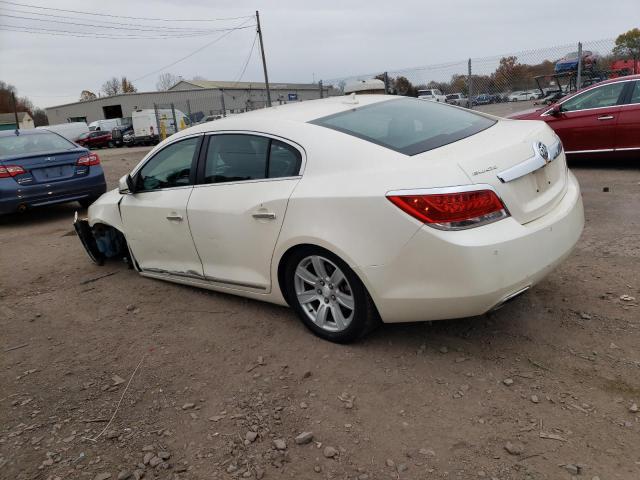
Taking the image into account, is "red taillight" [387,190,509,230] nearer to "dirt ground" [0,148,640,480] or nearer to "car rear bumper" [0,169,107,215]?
"dirt ground" [0,148,640,480]

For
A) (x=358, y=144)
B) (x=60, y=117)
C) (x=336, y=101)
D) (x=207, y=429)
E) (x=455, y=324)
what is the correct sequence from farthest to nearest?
(x=60, y=117)
(x=336, y=101)
(x=455, y=324)
(x=358, y=144)
(x=207, y=429)

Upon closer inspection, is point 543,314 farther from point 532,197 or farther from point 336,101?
point 336,101

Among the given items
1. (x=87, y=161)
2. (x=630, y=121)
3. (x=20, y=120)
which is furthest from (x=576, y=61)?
(x=20, y=120)

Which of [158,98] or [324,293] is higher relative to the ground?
[158,98]

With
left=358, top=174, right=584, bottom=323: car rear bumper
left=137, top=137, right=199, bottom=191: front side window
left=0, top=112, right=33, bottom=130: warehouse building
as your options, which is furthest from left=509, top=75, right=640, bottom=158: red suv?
left=0, top=112, right=33, bottom=130: warehouse building

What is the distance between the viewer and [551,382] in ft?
9.02

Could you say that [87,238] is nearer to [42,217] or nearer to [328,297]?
[328,297]

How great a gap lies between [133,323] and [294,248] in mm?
1609

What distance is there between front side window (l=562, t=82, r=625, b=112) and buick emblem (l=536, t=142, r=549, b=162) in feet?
18.8

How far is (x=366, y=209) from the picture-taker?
→ 2.87 meters

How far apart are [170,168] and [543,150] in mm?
2815

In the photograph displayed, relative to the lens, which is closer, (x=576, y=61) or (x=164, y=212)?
(x=164, y=212)

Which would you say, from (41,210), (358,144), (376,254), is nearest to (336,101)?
(358,144)

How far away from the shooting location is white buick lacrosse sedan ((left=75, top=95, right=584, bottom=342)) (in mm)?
2725
